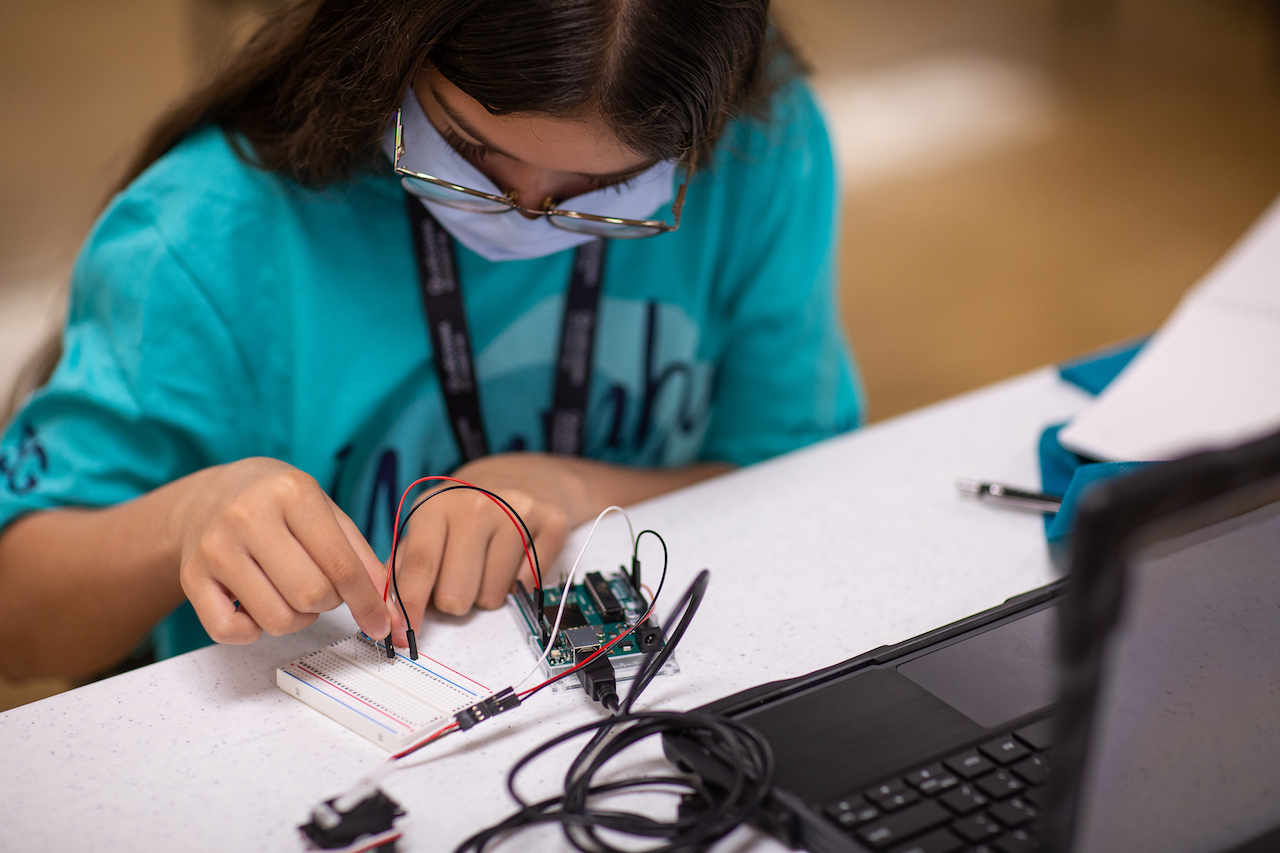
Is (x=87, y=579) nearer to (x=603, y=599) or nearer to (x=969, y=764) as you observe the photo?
(x=603, y=599)

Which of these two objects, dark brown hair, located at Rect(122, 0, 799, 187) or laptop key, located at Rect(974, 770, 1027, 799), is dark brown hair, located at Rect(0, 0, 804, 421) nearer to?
dark brown hair, located at Rect(122, 0, 799, 187)

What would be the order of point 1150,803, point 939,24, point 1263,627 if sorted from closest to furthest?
point 1150,803 → point 1263,627 → point 939,24

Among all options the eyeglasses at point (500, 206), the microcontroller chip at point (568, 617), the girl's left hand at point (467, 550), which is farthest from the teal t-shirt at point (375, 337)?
the microcontroller chip at point (568, 617)

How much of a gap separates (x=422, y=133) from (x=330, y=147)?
0.31ft

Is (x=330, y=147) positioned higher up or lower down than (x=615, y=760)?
higher up

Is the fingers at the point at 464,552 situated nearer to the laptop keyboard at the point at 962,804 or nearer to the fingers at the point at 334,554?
the fingers at the point at 334,554

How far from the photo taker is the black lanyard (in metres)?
0.94

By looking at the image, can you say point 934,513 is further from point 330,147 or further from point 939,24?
point 939,24

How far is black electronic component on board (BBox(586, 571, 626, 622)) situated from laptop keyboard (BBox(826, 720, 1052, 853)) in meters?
0.22

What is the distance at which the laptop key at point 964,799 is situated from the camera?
514 mm

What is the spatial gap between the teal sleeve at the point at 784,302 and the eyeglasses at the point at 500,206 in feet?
1.01

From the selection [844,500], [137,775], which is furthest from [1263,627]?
[137,775]

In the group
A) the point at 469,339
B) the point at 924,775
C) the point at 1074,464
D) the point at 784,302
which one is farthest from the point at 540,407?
the point at 924,775

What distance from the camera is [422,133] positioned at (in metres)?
0.76
